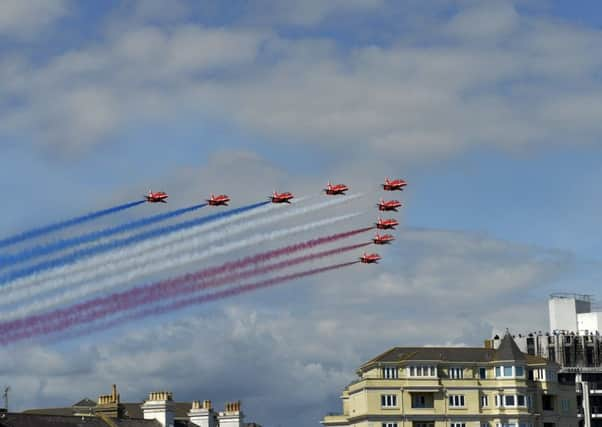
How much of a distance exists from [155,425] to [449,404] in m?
55.8

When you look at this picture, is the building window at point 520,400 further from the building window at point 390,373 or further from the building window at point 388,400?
the building window at point 388,400

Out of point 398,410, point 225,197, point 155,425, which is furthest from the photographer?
point 398,410

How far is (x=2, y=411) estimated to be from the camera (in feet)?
465

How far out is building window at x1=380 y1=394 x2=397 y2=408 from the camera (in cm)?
19450

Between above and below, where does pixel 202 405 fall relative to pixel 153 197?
below

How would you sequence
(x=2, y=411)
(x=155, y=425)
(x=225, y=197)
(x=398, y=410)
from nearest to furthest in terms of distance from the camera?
1. (x=2, y=411)
2. (x=155, y=425)
3. (x=225, y=197)
4. (x=398, y=410)

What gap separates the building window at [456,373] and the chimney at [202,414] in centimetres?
4296

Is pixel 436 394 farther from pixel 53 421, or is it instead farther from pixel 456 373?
pixel 53 421

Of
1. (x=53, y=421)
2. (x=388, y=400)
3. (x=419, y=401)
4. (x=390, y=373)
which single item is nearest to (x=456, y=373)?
(x=419, y=401)

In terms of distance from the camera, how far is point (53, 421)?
14512 centimetres

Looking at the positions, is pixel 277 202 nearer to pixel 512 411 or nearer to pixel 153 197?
pixel 153 197

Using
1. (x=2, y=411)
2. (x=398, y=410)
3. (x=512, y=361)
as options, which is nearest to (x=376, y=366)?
(x=398, y=410)

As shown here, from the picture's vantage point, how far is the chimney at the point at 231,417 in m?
173

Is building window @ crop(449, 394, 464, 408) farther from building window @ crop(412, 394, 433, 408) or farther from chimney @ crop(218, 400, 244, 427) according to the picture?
chimney @ crop(218, 400, 244, 427)
